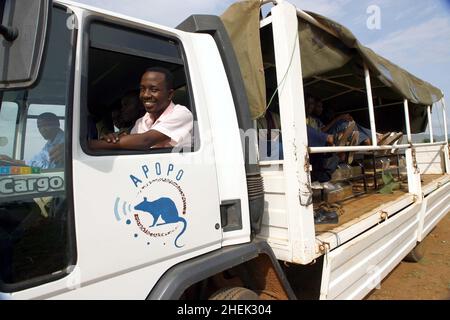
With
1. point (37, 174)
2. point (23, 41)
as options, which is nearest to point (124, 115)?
point (37, 174)

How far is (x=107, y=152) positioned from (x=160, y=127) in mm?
354

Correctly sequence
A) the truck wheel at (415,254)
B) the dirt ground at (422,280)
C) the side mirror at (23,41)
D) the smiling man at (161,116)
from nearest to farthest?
the side mirror at (23,41), the smiling man at (161,116), the dirt ground at (422,280), the truck wheel at (415,254)

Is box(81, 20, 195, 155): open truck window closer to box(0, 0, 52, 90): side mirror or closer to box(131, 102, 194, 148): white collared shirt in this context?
box(131, 102, 194, 148): white collared shirt

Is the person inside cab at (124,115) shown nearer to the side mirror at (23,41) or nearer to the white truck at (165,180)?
the white truck at (165,180)

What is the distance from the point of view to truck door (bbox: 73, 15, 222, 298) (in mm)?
1307

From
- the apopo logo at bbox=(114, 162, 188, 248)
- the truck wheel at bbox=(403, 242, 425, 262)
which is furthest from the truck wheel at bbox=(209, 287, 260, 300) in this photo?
the truck wheel at bbox=(403, 242, 425, 262)

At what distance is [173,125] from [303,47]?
3.77 ft

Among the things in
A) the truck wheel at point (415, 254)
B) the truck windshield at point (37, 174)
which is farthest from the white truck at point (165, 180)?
the truck wheel at point (415, 254)

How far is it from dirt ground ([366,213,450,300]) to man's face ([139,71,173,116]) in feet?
9.63

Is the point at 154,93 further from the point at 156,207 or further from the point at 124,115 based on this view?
the point at 156,207

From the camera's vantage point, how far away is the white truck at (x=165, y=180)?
47.2 inches

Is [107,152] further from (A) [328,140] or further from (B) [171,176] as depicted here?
(A) [328,140]

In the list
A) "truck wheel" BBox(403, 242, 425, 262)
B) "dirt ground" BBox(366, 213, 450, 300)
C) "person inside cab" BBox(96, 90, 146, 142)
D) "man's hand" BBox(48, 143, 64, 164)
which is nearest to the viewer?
"man's hand" BBox(48, 143, 64, 164)
